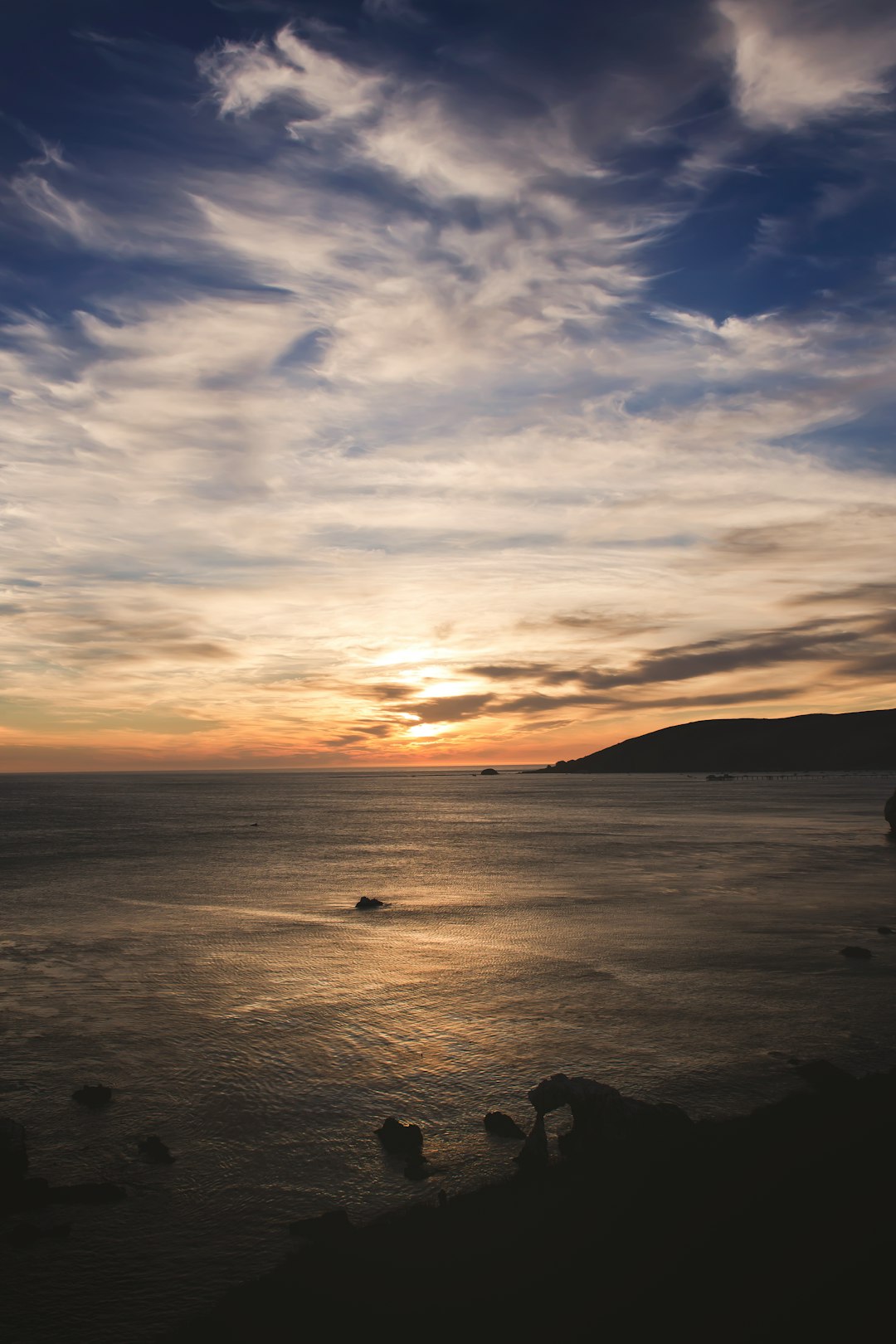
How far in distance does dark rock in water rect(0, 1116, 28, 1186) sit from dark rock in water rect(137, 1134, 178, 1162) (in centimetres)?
199

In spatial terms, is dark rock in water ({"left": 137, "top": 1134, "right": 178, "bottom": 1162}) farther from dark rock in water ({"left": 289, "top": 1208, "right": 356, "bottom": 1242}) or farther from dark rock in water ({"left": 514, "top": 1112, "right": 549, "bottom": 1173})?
dark rock in water ({"left": 514, "top": 1112, "right": 549, "bottom": 1173})

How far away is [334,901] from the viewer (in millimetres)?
46625

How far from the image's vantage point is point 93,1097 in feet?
57.3

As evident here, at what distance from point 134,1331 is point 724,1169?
9.35 meters

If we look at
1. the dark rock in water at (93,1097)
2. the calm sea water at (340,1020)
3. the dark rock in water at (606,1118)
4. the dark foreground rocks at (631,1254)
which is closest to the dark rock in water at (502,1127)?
the calm sea water at (340,1020)

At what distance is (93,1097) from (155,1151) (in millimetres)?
3379

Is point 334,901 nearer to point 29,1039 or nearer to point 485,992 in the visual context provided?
point 485,992

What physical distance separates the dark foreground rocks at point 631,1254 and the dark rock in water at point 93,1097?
7.86 metres

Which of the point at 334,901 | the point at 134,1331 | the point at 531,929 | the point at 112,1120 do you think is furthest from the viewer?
the point at 334,901

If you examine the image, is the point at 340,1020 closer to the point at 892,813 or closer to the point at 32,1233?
the point at 32,1233

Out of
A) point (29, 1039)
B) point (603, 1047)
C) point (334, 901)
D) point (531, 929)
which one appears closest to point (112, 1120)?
point (29, 1039)

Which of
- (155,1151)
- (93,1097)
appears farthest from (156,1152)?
(93,1097)

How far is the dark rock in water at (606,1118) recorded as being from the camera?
47.6 feet

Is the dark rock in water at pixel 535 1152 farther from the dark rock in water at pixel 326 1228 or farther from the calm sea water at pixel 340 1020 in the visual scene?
the dark rock in water at pixel 326 1228
